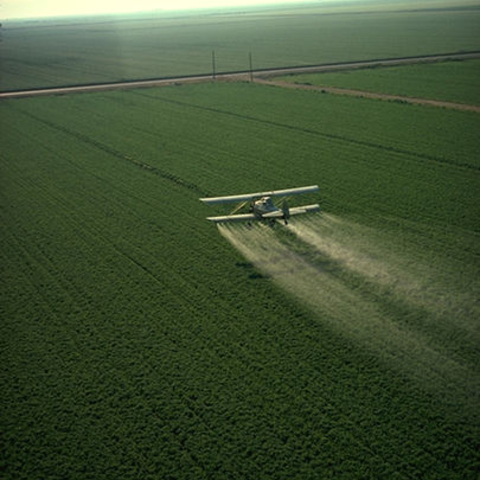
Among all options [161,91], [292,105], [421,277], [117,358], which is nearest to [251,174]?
[421,277]

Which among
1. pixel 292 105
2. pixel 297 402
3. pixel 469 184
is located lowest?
pixel 297 402

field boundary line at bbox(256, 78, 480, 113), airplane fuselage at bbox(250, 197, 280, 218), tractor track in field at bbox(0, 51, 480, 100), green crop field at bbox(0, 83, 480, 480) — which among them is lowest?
green crop field at bbox(0, 83, 480, 480)

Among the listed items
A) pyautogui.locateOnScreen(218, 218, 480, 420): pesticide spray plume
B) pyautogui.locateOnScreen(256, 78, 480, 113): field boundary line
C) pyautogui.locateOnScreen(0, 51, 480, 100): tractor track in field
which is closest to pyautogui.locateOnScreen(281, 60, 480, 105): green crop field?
pyautogui.locateOnScreen(256, 78, 480, 113): field boundary line

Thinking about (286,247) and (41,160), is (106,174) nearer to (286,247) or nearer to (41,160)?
(41,160)

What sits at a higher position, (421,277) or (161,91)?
(161,91)

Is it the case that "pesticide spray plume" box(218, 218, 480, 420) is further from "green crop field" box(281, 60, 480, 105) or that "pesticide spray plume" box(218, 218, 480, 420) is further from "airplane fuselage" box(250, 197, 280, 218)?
"green crop field" box(281, 60, 480, 105)

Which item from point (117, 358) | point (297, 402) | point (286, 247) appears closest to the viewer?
point (297, 402)

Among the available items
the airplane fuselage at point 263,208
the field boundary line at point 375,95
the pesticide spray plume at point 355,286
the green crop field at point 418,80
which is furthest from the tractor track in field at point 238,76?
the airplane fuselage at point 263,208

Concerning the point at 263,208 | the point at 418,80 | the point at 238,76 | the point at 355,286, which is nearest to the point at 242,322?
the point at 355,286
